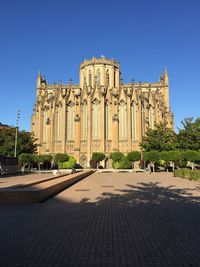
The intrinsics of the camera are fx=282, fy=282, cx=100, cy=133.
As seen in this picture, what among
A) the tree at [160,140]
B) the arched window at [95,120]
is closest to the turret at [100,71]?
the arched window at [95,120]

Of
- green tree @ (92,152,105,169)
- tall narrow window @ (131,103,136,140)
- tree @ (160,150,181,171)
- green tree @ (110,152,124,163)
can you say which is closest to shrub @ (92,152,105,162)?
green tree @ (92,152,105,169)

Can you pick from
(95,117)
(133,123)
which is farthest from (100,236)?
(133,123)

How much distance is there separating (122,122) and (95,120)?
590 centimetres

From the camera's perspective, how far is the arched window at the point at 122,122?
199 feet

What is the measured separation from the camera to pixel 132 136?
2375 inches

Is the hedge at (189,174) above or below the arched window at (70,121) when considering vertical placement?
below

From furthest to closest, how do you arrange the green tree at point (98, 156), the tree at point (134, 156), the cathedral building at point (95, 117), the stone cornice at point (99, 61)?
the stone cornice at point (99, 61)
the cathedral building at point (95, 117)
the green tree at point (98, 156)
the tree at point (134, 156)

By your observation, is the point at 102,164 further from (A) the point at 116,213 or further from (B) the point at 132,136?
(A) the point at 116,213

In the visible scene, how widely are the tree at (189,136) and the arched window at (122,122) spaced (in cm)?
1633

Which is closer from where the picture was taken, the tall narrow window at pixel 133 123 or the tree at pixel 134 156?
the tree at pixel 134 156

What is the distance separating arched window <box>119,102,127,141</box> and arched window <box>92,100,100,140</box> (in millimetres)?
4833

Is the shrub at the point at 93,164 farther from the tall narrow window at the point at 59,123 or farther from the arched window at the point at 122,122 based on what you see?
the tall narrow window at the point at 59,123

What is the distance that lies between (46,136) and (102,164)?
1467 cm

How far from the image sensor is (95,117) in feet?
202
